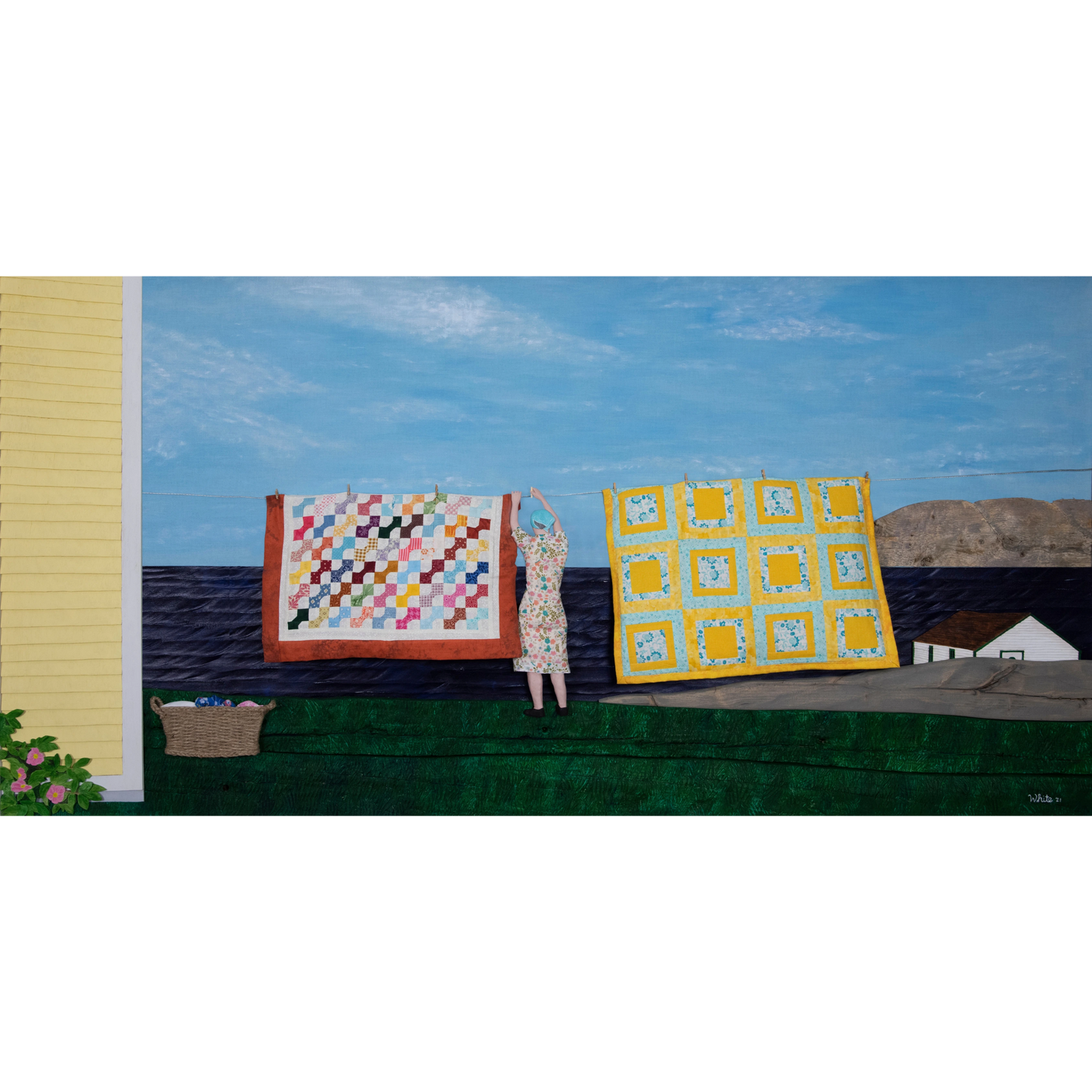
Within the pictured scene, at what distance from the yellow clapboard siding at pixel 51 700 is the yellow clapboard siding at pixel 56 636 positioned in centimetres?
21

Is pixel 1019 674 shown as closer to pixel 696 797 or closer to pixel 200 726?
pixel 696 797

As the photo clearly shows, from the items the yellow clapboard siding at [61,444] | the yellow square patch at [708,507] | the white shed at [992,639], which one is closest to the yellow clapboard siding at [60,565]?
the yellow clapboard siding at [61,444]

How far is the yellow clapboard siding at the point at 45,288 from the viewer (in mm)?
3654

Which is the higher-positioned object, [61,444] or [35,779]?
[61,444]

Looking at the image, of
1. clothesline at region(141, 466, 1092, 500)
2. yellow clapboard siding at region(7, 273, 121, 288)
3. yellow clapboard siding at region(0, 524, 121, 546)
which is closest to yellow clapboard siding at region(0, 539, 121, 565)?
yellow clapboard siding at region(0, 524, 121, 546)

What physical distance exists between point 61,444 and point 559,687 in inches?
105

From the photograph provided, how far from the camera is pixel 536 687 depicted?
12.3 feet

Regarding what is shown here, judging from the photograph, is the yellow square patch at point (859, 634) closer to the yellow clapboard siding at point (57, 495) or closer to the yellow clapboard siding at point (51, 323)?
the yellow clapboard siding at point (57, 495)

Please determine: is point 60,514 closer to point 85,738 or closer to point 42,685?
point 42,685

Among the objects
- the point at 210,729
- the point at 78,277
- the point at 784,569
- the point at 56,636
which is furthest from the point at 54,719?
the point at 784,569

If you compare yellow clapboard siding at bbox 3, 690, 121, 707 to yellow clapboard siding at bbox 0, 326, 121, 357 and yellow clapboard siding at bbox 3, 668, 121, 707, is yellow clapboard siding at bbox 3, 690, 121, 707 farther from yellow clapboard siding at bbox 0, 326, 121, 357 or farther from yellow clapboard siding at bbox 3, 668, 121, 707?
yellow clapboard siding at bbox 0, 326, 121, 357

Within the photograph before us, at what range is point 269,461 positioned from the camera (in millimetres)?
3863

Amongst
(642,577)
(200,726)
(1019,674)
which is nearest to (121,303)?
(200,726)

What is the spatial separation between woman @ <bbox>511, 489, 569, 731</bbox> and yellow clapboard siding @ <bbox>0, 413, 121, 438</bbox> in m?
2.02
